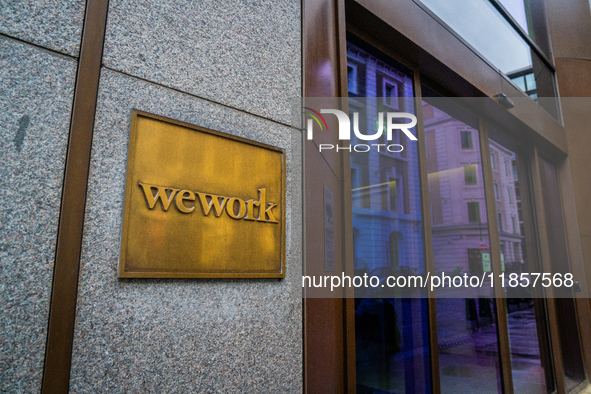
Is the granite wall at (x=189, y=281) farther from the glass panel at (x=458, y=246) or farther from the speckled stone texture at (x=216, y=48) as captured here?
the glass panel at (x=458, y=246)

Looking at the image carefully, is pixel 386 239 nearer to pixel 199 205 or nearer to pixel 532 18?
pixel 199 205

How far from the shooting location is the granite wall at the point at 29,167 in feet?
5.08

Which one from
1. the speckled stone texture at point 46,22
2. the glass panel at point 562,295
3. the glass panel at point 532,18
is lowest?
the glass panel at point 562,295

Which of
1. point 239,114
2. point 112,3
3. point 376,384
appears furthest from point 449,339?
point 112,3

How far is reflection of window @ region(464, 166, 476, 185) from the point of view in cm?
516

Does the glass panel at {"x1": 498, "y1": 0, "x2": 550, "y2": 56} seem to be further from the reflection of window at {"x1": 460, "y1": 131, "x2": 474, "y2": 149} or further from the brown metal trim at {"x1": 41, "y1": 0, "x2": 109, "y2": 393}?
the brown metal trim at {"x1": 41, "y1": 0, "x2": 109, "y2": 393}

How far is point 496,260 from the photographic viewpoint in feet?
17.4

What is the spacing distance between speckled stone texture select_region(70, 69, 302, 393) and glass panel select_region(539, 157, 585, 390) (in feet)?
19.8

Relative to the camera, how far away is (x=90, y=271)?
Result: 5.73ft

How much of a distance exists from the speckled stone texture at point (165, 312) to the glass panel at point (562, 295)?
6.04m

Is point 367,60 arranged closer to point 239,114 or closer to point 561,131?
point 239,114

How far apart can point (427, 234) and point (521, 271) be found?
2.80 meters

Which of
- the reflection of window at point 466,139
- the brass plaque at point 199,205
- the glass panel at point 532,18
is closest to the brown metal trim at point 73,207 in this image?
the brass plaque at point 199,205

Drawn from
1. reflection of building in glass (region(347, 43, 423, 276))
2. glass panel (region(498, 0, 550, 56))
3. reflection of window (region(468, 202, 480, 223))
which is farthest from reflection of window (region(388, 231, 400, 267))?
glass panel (region(498, 0, 550, 56))
